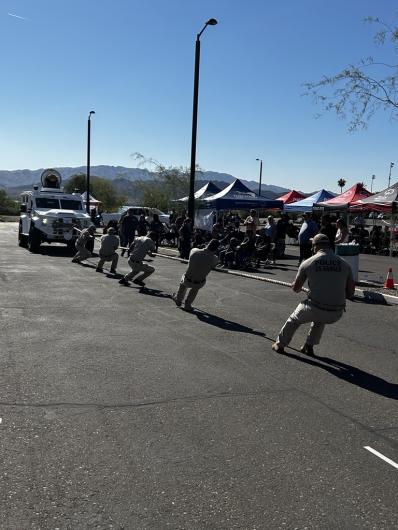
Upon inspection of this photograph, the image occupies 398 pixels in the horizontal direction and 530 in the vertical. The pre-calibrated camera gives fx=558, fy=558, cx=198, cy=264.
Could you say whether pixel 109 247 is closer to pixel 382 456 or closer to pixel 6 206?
pixel 382 456

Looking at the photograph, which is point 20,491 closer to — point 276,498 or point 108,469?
point 108,469

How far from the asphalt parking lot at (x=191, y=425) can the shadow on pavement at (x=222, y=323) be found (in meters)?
0.05

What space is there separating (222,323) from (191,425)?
4.50 metres

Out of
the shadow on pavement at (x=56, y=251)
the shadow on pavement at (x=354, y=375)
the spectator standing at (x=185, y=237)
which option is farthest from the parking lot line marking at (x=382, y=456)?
the shadow on pavement at (x=56, y=251)

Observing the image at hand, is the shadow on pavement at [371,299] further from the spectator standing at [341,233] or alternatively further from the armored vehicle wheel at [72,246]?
the armored vehicle wheel at [72,246]

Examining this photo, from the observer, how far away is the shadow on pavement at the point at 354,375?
5.81 metres

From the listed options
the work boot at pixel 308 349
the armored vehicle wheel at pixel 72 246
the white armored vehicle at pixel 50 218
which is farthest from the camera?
the armored vehicle wheel at pixel 72 246

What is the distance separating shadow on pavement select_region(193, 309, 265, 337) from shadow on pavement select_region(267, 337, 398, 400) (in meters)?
1.36

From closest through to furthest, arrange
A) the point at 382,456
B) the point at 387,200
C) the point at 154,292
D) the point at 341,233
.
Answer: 1. the point at 382,456
2. the point at 154,292
3. the point at 341,233
4. the point at 387,200

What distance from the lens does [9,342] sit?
720cm

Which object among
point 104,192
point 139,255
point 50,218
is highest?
point 104,192

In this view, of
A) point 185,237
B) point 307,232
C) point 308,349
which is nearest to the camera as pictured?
point 308,349

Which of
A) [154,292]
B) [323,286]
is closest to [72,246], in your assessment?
[154,292]

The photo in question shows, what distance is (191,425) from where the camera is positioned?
4.64m
